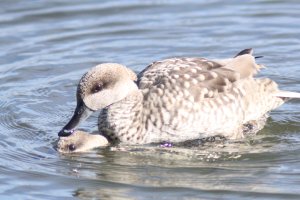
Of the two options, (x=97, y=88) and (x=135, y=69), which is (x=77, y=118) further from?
(x=135, y=69)

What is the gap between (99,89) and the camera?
10.0 metres

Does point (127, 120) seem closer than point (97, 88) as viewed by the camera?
No

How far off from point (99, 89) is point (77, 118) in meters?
0.39

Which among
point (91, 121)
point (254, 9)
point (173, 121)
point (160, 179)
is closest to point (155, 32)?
point (254, 9)

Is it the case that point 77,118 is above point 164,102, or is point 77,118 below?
below

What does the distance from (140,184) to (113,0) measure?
707 centimetres

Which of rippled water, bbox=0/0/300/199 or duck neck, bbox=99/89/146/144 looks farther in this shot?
duck neck, bbox=99/89/146/144

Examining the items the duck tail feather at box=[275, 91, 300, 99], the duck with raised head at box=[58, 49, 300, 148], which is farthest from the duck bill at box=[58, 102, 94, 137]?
the duck tail feather at box=[275, 91, 300, 99]

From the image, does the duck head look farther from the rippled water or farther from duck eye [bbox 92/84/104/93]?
the rippled water

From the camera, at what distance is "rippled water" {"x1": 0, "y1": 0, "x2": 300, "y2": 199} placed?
30.1 ft

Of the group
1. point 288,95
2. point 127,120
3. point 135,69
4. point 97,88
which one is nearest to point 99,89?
point 97,88

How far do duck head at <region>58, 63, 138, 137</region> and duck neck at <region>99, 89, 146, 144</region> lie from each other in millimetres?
79

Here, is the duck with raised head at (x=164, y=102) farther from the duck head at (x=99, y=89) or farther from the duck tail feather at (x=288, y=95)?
the duck tail feather at (x=288, y=95)

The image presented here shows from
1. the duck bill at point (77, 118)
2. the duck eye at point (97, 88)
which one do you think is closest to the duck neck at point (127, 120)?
the duck bill at point (77, 118)
